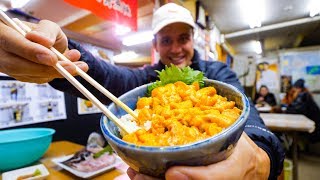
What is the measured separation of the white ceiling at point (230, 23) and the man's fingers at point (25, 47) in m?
1.20

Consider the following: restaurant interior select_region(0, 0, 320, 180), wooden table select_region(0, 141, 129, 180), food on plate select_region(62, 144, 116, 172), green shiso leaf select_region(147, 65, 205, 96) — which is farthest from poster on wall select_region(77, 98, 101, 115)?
green shiso leaf select_region(147, 65, 205, 96)

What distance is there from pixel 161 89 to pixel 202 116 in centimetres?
19

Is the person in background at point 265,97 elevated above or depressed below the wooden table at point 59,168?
below

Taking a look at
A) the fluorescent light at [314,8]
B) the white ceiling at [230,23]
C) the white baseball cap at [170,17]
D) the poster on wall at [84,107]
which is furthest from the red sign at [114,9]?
the fluorescent light at [314,8]

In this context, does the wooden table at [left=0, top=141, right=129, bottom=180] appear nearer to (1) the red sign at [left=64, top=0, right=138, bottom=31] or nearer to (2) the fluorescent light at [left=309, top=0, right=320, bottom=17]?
(1) the red sign at [left=64, top=0, right=138, bottom=31]

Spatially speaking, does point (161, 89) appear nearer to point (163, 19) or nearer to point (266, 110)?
point (163, 19)

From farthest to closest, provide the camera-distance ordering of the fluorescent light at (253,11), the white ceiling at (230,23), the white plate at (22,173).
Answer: the fluorescent light at (253,11) → the white ceiling at (230,23) → the white plate at (22,173)

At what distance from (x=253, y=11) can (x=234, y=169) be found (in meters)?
6.53

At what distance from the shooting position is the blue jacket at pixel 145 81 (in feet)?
2.65

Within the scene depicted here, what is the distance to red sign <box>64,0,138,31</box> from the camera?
1.30 m

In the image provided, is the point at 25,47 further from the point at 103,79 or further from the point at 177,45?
the point at 177,45

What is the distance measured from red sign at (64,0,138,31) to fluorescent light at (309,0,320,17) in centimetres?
589

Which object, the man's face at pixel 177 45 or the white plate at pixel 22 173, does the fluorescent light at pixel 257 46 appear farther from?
the white plate at pixel 22 173

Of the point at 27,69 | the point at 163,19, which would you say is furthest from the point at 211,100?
the point at 163,19
